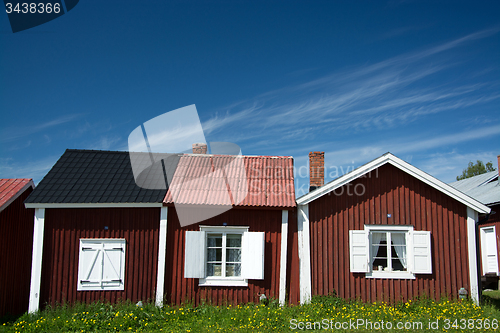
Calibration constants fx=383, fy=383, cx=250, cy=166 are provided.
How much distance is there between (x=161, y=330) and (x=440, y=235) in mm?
8310

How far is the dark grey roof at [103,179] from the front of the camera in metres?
11.3

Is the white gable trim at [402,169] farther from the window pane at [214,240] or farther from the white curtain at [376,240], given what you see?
the window pane at [214,240]

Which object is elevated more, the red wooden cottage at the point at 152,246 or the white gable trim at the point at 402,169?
the white gable trim at the point at 402,169

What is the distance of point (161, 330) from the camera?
9.29 m

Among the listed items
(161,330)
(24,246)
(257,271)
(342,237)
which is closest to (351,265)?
(342,237)

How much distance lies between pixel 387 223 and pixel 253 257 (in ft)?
13.5

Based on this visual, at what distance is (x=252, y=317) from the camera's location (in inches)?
385

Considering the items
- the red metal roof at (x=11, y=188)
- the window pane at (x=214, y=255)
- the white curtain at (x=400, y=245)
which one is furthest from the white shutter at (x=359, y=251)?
the red metal roof at (x=11, y=188)

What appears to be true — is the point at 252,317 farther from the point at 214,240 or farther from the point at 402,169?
the point at 402,169

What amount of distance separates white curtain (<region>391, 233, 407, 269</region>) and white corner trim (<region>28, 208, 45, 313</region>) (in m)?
10.2

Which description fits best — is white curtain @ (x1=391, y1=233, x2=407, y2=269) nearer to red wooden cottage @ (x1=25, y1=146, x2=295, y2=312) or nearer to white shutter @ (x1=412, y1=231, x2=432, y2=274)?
white shutter @ (x1=412, y1=231, x2=432, y2=274)

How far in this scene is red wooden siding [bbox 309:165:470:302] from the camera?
36.3ft

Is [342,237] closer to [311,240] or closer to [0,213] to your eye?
[311,240]

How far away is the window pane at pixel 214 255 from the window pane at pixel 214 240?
17 centimetres
